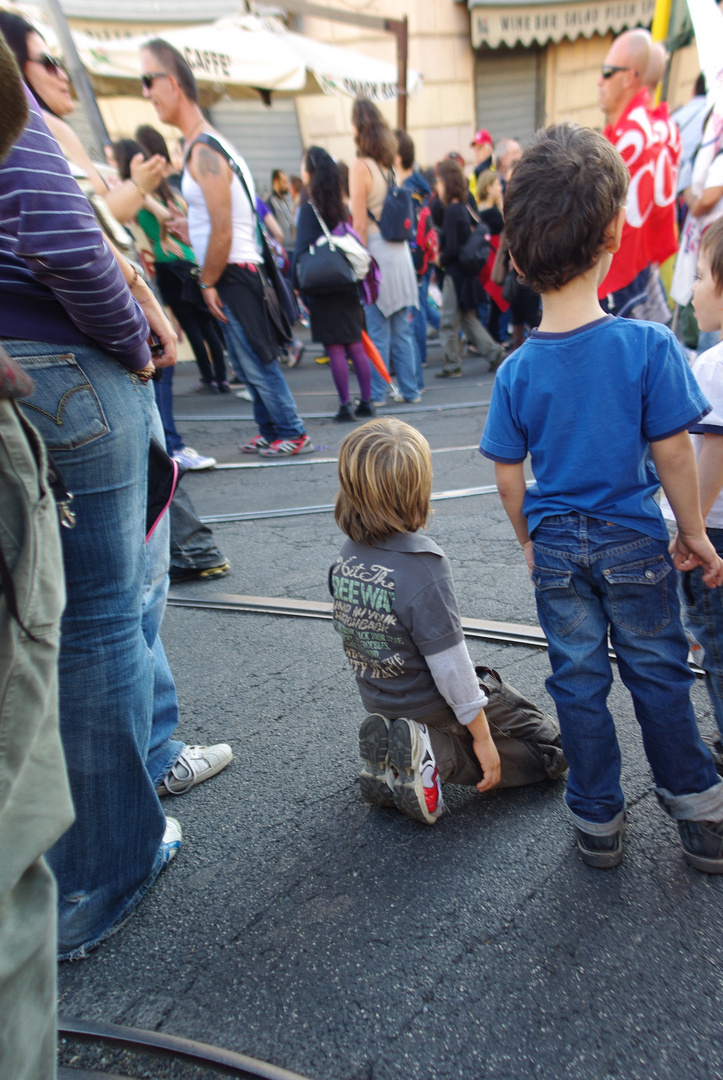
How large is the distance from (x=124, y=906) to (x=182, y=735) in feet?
2.45

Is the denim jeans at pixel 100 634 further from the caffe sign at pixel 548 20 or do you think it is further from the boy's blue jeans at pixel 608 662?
the caffe sign at pixel 548 20

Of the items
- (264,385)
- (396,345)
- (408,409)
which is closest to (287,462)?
(264,385)

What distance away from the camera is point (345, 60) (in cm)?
1015

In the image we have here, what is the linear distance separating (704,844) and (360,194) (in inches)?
221

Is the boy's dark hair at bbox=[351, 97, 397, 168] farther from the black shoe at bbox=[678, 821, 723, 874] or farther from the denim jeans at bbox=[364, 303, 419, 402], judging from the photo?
the black shoe at bbox=[678, 821, 723, 874]

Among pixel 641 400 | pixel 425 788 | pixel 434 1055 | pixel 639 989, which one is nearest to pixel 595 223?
pixel 641 400

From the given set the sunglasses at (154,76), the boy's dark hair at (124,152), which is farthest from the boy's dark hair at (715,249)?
the boy's dark hair at (124,152)

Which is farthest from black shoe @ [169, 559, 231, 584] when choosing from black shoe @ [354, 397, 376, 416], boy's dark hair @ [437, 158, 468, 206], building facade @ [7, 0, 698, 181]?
building facade @ [7, 0, 698, 181]

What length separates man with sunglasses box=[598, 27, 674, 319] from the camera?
13.8 feet

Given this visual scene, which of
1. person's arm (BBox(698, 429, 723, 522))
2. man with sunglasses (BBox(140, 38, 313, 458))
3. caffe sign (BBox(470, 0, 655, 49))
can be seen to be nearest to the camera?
person's arm (BBox(698, 429, 723, 522))

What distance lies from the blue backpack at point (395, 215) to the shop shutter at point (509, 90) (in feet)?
33.2

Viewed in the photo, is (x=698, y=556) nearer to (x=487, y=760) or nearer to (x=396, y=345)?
(x=487, y=760)

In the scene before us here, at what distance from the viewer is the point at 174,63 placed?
13.3ft

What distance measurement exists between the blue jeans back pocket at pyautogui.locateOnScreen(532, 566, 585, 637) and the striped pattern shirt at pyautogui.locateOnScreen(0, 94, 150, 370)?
1.06 metres
